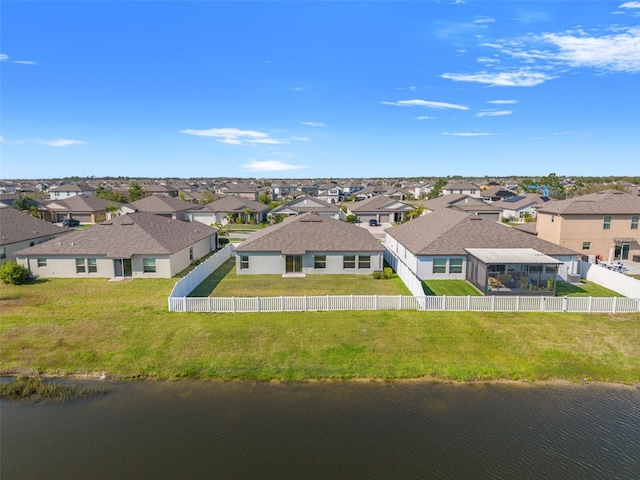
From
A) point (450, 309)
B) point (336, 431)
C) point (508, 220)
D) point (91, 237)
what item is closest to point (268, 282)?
point (450, 309)

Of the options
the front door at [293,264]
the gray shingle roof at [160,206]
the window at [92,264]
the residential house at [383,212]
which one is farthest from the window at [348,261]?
the gray shingle roof at [160,206]

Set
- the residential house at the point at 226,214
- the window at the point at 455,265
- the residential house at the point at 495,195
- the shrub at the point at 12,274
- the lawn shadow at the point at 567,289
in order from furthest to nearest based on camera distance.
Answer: the residential house at the point at 495,195, the residential house at the point at 226,214, the window at the point at 455,265, the shrub at the point at 12,274, the lawn shadow at the point at 567,289

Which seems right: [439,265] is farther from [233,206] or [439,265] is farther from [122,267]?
[233,206]

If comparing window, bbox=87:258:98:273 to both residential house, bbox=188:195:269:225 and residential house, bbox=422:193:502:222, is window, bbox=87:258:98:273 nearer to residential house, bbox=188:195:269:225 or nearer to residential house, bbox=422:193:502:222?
residential house, bbox=188:195:269:225

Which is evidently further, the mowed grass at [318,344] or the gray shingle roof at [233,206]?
the gray shingle roof at [233,206]

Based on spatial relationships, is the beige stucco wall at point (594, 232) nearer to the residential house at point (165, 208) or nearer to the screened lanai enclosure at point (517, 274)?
the screened lanai enclosure at point (517, 274)

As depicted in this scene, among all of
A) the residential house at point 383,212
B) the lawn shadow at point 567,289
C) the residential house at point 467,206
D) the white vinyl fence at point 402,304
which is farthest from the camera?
the residential house at point 383,212
